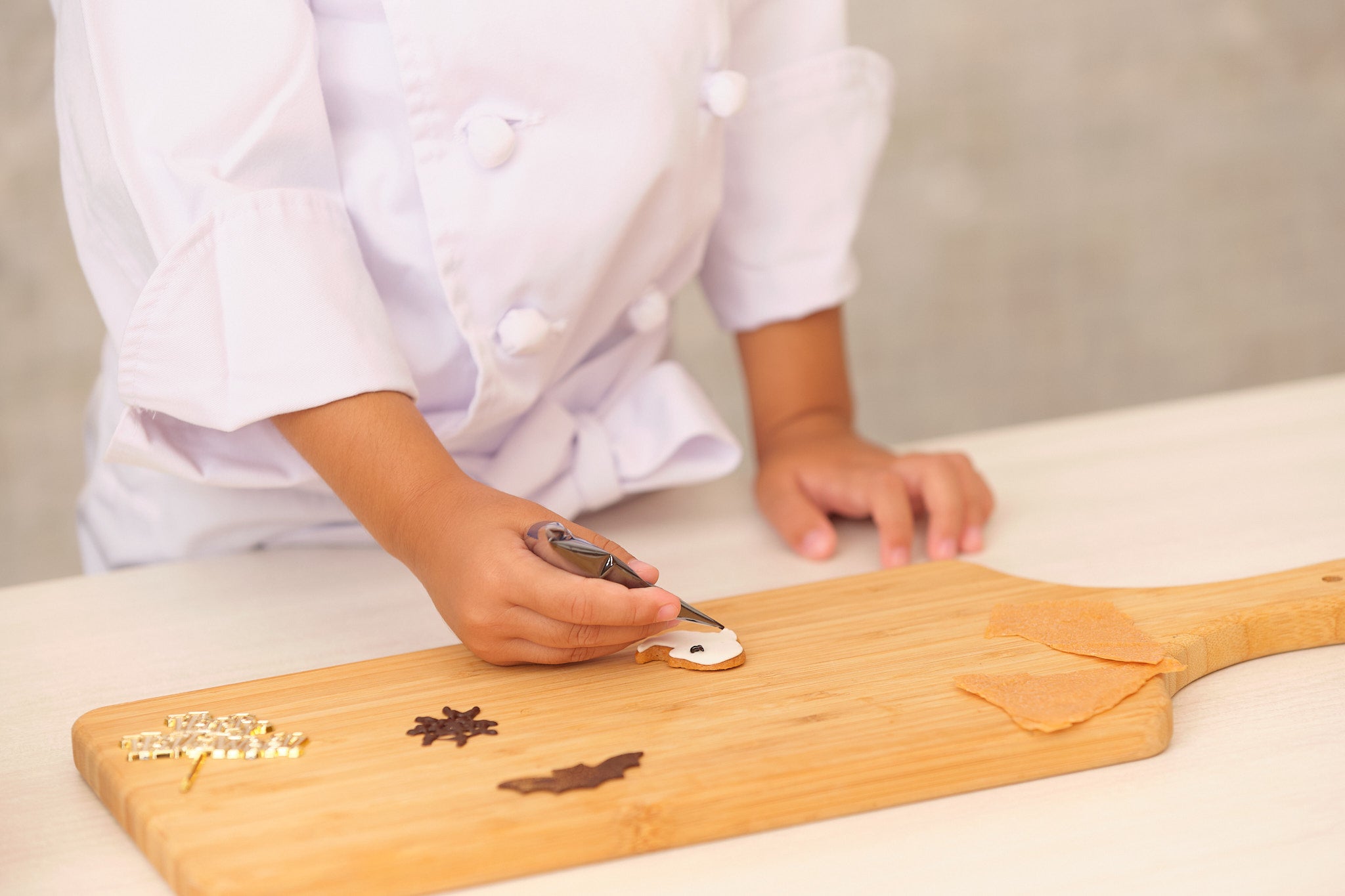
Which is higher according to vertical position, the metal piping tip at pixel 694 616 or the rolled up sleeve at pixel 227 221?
the rolled up sleeve at pixel 227 221

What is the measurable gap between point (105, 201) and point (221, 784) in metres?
0.31

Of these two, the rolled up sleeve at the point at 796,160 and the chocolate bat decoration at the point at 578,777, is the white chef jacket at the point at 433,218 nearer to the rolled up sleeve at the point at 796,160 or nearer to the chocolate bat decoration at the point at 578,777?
the rolled up sleeve at the point at 796,160

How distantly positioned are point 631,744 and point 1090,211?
5.92 ft

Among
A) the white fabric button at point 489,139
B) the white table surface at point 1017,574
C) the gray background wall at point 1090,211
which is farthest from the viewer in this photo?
the gray background wall at point 1090,211

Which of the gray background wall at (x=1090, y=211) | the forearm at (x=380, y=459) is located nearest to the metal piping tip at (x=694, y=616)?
the forearm at (x=380, y=459)

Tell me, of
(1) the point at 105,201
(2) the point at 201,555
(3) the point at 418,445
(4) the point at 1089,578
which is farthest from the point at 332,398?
(4) the point at 1089,578

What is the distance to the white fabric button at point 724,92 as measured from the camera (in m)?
0.67

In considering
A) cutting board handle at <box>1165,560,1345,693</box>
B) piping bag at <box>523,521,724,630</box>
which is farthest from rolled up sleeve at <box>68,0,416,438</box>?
cutting board handle at <box>1165,560,1345,693</box>

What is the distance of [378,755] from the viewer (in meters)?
0.45

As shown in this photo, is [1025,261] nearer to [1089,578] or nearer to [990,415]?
[990,415]

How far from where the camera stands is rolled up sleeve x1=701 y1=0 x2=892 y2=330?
793 mm

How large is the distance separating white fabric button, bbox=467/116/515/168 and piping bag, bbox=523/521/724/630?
7.6 inches

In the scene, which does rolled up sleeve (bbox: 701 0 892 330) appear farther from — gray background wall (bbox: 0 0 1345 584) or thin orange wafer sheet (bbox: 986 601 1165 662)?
gray background wall (bbox: 0 0 1345 584)

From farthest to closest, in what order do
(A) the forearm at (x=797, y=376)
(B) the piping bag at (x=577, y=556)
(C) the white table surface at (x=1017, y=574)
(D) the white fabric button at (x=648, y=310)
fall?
(A) the forearm at (x=797, y=376) → (D) the white fabric button at (x=648, y=310) → (B) the piping bag at (x=577, y=556) → (C) the white table surface at (x=1017, y=574)
